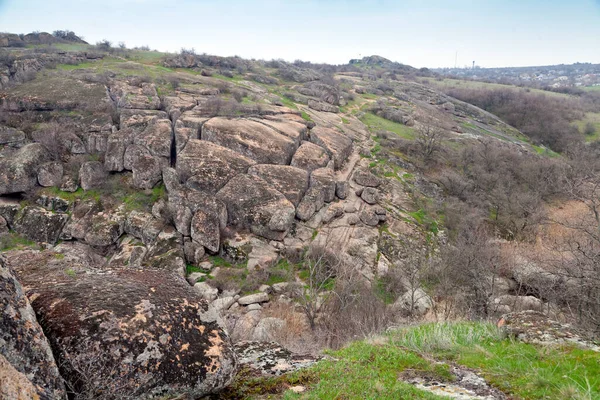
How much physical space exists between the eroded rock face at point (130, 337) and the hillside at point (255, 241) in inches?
0.9

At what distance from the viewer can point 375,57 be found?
138 meters

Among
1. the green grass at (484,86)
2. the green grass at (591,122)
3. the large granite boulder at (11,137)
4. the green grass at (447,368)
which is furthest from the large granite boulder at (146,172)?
the green grass at (484,86)

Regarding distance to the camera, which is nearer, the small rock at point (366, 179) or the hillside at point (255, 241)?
the hillside at point (255, 241)

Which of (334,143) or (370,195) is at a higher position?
(334,143)

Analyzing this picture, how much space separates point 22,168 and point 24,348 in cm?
2828

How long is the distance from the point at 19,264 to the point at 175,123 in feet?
82.8

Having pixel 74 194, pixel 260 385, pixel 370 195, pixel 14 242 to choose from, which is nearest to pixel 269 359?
pixel 260 385

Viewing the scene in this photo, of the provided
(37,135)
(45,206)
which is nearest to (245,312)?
(45,206)

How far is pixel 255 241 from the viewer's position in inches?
891

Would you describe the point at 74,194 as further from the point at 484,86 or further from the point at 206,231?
the point at 484,86

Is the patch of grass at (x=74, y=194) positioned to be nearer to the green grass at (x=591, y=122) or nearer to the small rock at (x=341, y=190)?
the small rock at (x=341, y=190)

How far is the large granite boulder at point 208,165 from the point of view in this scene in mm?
24203

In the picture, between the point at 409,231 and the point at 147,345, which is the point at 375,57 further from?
the point at 147,345

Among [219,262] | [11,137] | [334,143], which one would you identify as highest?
[11,137]
